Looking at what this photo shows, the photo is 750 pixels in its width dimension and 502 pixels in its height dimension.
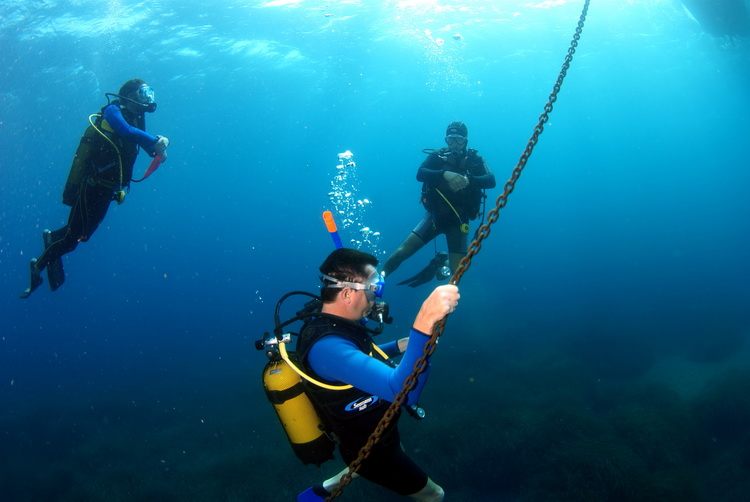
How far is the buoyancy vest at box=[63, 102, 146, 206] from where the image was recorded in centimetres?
628

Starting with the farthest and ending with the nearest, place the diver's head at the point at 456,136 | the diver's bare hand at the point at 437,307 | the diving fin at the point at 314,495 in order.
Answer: the diver's head at the point at 456,136, the diving fin at the point at 314,495, the diver's bare hand at the point at 437,307

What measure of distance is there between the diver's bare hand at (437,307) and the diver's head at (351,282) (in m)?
0.89

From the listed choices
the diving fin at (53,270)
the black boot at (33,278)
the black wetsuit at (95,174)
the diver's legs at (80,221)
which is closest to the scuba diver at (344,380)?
the black wetsuit at (95,174)

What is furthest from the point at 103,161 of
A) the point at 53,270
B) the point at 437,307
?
the point at 437,307

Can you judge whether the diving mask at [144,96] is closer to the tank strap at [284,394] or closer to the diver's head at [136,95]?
the diver's head at [136,95]

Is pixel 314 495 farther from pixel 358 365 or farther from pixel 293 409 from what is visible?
pixel 358 365

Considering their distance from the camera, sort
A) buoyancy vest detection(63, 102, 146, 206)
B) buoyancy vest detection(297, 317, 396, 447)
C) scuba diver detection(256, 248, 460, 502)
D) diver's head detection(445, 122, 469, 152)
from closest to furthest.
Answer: scuba diver detection(256, 248, 460, 502) → buoyancy vest detection(297, 317, 396, 447) → buoyancy vest detection(63, 102, 146, 206) → diver's head detection(445, 122, 469, 152)

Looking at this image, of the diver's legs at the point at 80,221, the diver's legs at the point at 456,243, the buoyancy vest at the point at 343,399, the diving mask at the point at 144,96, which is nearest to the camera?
the buoyancy vest at the point at 343,399

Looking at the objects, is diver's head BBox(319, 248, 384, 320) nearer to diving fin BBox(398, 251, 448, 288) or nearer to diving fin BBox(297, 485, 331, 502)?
diving fin BBox(297, 485, 331, 502)

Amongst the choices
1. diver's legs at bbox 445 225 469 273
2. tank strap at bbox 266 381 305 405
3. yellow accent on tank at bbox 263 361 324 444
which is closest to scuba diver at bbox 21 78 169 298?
yellow accent on tank at bbox 263 361 324 444

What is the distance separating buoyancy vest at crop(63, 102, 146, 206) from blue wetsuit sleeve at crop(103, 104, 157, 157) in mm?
452

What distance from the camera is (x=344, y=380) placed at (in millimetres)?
2412

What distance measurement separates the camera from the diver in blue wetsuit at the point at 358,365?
83.4 inches

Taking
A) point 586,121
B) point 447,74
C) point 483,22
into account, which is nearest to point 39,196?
point 447,74
